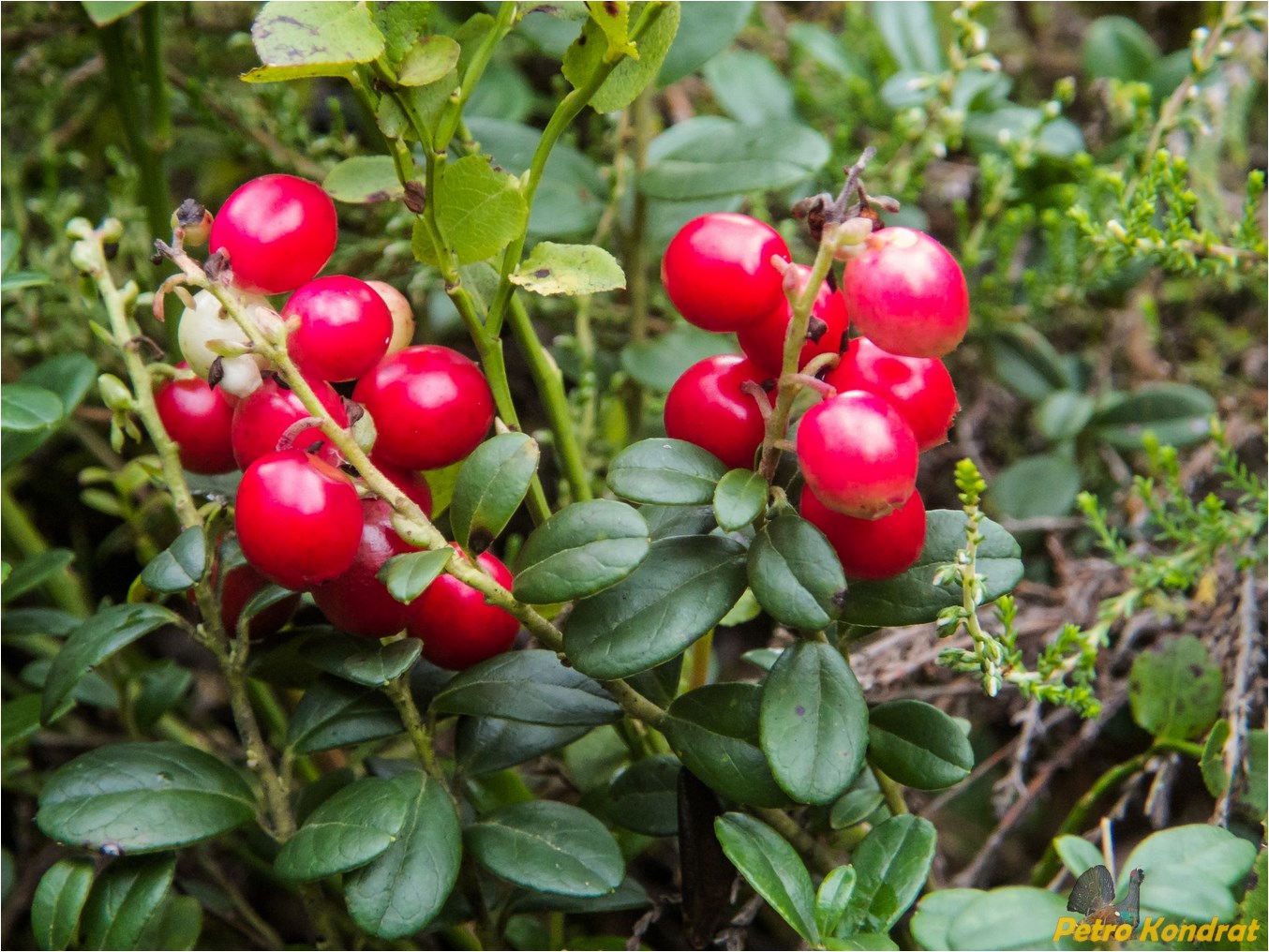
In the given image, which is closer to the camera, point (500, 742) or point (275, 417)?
point (275, 417)

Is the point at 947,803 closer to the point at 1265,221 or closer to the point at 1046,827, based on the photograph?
the point at 1046,827

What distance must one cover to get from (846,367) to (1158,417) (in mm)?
1007

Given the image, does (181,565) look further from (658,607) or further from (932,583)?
(932,583)

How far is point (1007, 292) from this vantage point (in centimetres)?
171

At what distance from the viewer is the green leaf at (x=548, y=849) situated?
32.7 inches

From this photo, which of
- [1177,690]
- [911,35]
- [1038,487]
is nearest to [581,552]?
[1177,690]

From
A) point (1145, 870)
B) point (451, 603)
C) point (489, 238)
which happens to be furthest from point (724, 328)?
point (1145, 870)

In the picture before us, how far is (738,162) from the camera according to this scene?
51.4 inches

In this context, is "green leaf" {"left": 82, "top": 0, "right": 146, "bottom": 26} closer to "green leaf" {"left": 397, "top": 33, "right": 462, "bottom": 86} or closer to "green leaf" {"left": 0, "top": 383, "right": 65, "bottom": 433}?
"green leaf" {"left": 0, "top": 383, "right": 65, "bottom": 433}

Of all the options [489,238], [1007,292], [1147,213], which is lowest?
[1007,292]

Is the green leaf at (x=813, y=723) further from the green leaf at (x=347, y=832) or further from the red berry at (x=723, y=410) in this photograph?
the green leaf at (x=347, y=832)

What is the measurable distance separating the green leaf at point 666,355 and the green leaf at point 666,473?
24.5 inches

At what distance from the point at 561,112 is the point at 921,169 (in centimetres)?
98

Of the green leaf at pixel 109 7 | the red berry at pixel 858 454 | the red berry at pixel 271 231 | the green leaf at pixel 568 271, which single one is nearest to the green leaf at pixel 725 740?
the red berry at pixel 858 454
